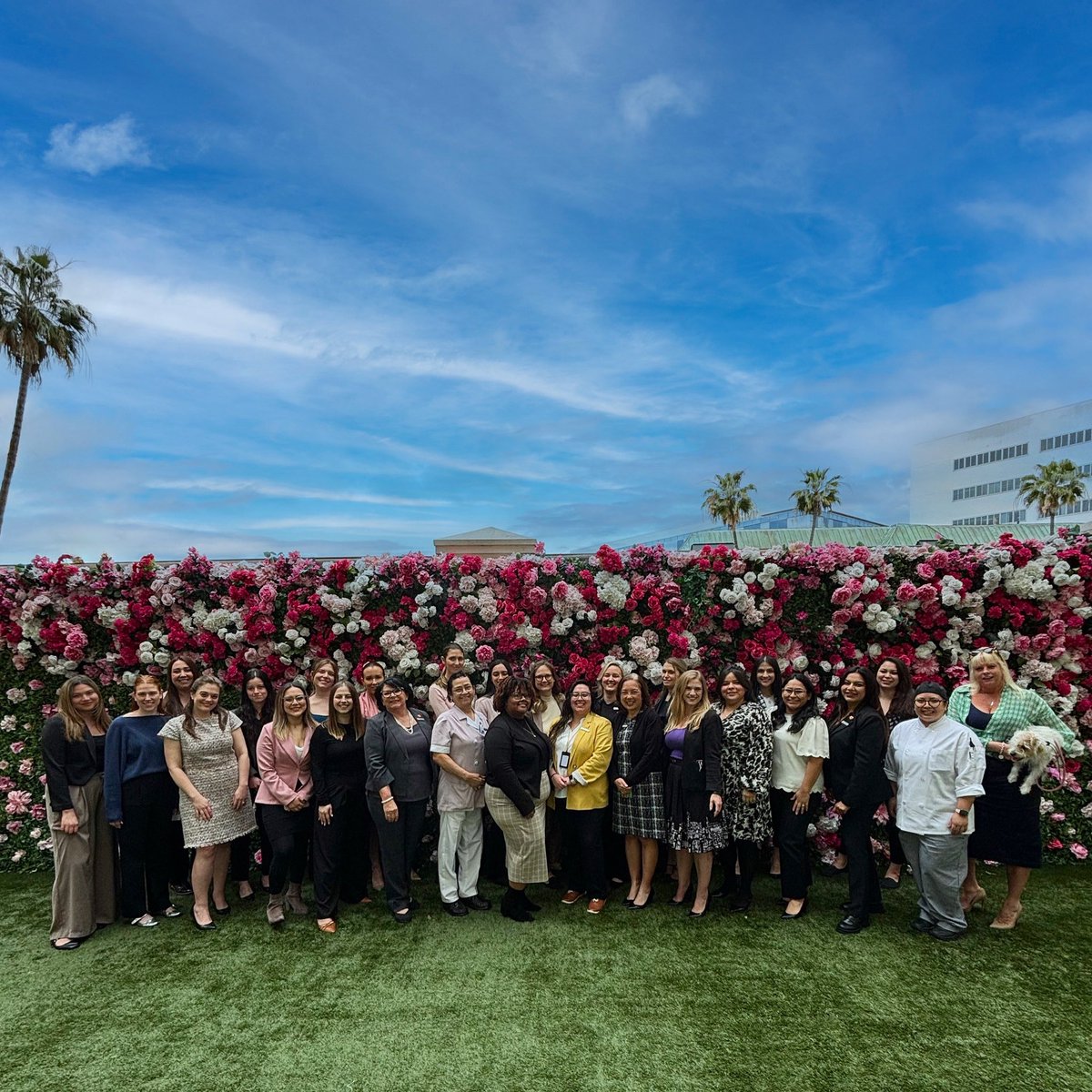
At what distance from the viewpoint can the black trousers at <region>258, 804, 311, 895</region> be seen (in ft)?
16.3

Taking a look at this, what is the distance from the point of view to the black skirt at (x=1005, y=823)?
4.62 meters

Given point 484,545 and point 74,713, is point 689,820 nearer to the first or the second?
point 74,713

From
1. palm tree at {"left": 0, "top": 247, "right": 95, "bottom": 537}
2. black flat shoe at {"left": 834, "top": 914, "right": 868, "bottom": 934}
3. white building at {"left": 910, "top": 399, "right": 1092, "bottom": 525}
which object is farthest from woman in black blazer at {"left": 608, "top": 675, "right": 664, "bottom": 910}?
white building at {"left": 910, "top": 399, "right": 1092, "bottom": 525}

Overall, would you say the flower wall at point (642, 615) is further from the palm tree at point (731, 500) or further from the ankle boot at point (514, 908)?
the palm tree at point (731, 500)

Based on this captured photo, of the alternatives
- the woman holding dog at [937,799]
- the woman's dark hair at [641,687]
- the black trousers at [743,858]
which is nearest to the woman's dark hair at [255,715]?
the woman's dark hair at [641,687]

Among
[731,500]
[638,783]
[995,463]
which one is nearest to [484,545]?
[638,783]

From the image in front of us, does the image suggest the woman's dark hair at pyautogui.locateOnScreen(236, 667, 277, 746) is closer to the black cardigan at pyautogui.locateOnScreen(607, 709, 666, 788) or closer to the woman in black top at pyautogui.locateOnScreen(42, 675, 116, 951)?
the woman in black top at pyautogui.locateOnScreen(42, 675, 116, 951)

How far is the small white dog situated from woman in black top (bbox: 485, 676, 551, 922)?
307 cm

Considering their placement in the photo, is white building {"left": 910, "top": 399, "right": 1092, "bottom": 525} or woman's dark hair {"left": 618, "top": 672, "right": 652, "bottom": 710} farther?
white building {"left": 910, "top": 399, "right": 1092, "bottom": 525}

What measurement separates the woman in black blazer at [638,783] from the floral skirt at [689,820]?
7 cm

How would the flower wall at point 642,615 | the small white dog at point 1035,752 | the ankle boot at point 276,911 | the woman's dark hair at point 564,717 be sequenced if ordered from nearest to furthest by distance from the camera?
the small white dog at point 1035,752 < the ankle boot at point 276,911 < the woman's dark hair at point 564,717 < the flower wall at point 642,615

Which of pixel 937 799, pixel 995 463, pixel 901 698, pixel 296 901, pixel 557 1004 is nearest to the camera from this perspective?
pixel 557 1004

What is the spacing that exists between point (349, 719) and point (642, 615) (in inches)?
107

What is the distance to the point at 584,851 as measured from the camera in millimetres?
5090
